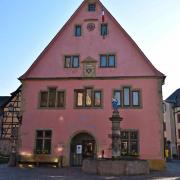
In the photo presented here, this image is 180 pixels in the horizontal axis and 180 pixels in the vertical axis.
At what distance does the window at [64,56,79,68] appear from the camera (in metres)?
23.8

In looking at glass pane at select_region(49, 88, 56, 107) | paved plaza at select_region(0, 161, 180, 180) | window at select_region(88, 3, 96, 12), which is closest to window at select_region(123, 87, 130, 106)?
glass pane at select_region(49, 88, 56, 107)

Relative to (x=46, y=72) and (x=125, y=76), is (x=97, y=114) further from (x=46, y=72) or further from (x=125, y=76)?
(x=46, y=72)

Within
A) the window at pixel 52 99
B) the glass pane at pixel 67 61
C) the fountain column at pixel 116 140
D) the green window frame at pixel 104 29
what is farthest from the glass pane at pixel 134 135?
the green window frame at pixel 104 29

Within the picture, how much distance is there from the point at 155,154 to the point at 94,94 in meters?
6.11

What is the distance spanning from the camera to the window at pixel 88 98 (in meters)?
22.9

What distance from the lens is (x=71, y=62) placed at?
23.9m

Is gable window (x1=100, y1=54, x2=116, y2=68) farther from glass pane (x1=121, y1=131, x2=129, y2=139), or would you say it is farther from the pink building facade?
glass pane (x1=121, y1=131, x2=129, y2=139)

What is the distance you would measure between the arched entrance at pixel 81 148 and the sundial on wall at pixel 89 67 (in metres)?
4.47

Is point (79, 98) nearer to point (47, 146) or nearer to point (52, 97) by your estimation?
point (52, 97)

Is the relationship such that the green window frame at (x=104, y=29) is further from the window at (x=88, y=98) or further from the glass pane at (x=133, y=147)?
the glass pane at (x=133, y=147)

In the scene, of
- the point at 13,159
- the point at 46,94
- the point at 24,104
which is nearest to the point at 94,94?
the point at 46,94

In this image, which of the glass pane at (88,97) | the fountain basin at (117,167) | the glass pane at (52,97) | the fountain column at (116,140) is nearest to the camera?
the fountain basin at (117,167)

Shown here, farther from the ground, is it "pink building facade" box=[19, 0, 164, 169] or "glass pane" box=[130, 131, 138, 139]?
"pink building facade" box=[19, 0, 164, 169]

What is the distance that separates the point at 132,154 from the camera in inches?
848
